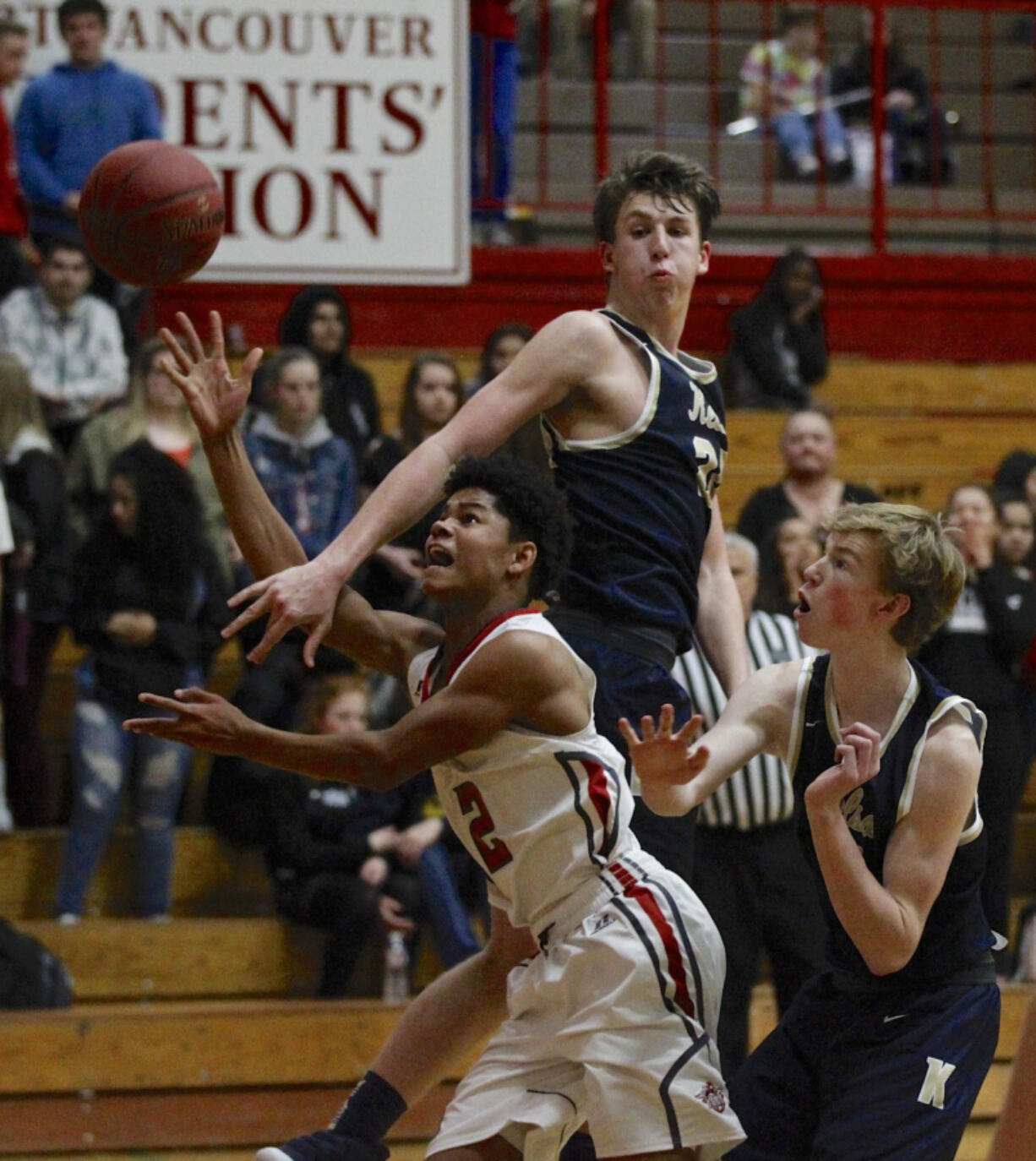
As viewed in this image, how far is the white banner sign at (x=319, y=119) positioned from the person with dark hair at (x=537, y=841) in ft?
16.3

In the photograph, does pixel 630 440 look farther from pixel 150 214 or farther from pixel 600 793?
pixel 150 214

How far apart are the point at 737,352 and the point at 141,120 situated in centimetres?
281

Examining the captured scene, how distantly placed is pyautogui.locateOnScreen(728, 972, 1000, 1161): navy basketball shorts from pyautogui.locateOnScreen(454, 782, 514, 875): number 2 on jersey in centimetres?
59

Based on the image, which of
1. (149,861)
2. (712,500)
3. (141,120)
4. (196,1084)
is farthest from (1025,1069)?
(141,120)

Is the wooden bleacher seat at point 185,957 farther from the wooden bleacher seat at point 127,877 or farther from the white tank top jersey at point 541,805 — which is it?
the white tank top jersey at point 541,805

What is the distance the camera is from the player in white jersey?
3.51m

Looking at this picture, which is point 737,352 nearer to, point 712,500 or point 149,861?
point 149,861

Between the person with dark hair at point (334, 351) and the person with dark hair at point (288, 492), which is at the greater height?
the person with dark hair at point (334, 351)

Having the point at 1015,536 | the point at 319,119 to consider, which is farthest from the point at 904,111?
the point at 1015,536

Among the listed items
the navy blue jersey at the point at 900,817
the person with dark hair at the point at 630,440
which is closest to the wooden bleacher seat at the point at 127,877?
the person with dark hair at the point at 630,440

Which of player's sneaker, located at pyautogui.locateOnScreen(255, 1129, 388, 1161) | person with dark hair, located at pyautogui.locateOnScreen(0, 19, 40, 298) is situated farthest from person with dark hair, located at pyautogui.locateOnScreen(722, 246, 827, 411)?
player's sneaker, located at pyautogui.locateOnScreen(255, 1129, 388, 1161)

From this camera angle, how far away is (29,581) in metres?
6.76

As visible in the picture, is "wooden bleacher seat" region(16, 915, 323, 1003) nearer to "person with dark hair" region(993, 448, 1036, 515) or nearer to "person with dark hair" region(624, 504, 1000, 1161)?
"person with dark hair" region(624, 504, 1000, 1161)

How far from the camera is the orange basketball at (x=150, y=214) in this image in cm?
423
